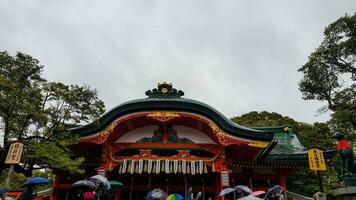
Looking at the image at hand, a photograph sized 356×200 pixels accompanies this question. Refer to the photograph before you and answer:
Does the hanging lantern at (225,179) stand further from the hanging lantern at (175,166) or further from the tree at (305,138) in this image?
the tree at (305,138)

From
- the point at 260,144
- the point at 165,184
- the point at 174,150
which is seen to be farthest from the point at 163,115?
the point at 260,144

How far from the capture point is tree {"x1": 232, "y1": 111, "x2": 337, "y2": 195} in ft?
71.1

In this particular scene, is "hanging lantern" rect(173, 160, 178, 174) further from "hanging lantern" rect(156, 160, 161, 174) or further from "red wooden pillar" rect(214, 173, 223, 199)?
"red wooden pillar" rect(214, 173, 223, 199)

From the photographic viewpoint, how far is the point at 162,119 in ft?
44.2

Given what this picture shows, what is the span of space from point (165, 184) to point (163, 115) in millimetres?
3735

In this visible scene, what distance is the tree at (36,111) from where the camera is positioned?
10337 millimetres

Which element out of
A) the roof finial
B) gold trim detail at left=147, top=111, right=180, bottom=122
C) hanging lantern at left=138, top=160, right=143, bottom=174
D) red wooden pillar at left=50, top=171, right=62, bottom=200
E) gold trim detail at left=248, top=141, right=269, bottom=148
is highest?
the roof finial

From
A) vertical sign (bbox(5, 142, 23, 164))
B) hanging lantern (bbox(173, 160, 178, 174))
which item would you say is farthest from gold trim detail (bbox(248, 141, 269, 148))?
vertical sign (bbox(5, 142, 23, 164))

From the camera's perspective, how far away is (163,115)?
13.5m

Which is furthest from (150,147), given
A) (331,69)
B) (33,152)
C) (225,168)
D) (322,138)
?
(322,138)

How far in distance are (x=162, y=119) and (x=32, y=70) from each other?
19.0 feet

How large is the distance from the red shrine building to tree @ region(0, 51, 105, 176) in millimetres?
1498

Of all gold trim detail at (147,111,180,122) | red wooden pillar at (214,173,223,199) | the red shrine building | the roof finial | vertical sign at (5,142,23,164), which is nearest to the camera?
vertical sign at (5,142,23,164)

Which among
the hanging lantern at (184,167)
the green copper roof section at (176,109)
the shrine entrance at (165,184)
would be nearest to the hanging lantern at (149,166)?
the hanging lantern at (184,167)
